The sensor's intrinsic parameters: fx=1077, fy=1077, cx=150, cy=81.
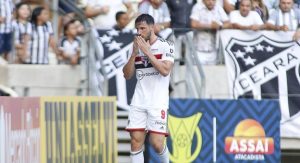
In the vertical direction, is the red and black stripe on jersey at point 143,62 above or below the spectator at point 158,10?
below

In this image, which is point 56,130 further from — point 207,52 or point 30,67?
point 207,52

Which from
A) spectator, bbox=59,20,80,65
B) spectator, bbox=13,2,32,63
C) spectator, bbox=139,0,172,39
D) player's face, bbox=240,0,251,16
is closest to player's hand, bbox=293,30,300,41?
player's face, bbox=240,0,251,16

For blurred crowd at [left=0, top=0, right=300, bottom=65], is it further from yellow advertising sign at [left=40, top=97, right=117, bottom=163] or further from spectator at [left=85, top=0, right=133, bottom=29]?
yellow advertising sign at [left=40, top=97, right=117, bottom=163]


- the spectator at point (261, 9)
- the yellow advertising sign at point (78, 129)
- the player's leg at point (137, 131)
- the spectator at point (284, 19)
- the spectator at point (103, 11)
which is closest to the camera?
the yellow advertising sign at point (78, 129)

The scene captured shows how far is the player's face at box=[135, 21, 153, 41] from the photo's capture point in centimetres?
1223

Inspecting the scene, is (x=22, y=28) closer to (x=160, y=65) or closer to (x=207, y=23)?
(x=207, y=23)

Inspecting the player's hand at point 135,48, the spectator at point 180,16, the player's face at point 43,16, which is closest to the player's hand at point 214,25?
the spectator at point 180,16

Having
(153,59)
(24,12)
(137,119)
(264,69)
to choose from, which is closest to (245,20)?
(264,69)

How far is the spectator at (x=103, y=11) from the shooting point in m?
17.9

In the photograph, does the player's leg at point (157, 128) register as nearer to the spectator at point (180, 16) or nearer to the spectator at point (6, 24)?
the spectator at point (6, 24)

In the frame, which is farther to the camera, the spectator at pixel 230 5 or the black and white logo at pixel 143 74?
the spectator at pixel 230 5

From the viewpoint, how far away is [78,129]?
13984 millimetres

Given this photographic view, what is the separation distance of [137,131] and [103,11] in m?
5.61

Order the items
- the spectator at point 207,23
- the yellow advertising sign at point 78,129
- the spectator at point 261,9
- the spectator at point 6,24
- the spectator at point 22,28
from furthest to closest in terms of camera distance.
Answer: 1. the spectator at point 261,9
2. the spectator at point 207,23
3. the spectator at point 22,28
4. the spectator at point 6,24
5. the yellow advertising sign at point 78,129
